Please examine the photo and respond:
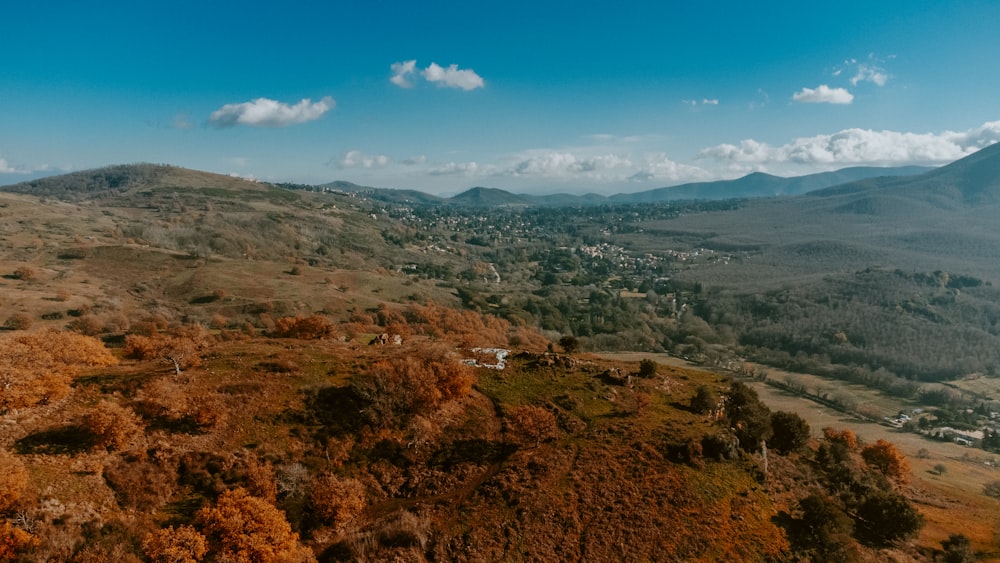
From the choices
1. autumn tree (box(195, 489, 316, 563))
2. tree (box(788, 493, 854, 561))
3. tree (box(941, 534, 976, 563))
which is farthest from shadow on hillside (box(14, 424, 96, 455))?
tree (box(941, 534, 976, 563))

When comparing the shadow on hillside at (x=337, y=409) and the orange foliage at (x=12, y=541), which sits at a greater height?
the orange foliage at (x=12, y=541)

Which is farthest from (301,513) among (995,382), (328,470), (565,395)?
(995,382)

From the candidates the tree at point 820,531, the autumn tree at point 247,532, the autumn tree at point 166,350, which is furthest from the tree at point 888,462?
the autumn tree at point 166,350

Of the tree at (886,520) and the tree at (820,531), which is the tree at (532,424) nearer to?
the tree at (820,531)

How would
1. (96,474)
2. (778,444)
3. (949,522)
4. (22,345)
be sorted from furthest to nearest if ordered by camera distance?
1. (778,444)
2. (949,522)
3. (22,345)
4. (96,474)

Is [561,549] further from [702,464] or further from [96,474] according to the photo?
[96,474]
